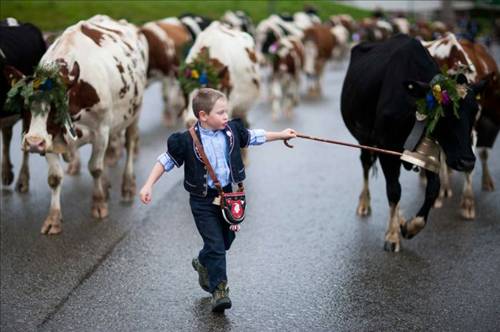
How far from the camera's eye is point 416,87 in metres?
8.22

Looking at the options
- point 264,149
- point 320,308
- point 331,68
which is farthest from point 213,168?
point 331,68

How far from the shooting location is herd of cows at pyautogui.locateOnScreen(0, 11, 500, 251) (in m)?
8.55

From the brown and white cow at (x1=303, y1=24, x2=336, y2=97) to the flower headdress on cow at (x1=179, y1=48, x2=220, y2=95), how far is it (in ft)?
38.3

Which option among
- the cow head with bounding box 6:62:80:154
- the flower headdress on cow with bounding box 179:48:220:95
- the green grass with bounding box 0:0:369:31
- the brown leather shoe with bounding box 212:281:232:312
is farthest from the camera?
the green grass with bounding box 0:0:369:31

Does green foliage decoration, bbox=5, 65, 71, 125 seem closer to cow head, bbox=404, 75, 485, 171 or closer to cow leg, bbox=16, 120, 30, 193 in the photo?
cow leg, bbox=16, 120, 30, 193

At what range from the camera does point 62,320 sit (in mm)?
6621

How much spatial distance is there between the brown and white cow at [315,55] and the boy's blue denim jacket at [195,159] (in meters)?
16.6

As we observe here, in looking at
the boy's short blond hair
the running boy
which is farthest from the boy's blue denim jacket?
the boy's short blond hair

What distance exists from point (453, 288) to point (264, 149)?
734 cm

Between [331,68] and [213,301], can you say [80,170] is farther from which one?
[331,68]

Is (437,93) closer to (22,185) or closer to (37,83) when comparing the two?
(37,83)

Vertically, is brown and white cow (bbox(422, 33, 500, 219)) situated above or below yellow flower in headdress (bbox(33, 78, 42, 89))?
below

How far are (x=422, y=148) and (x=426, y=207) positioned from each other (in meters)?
0.56

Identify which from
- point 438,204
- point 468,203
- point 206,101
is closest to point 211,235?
point 206,101
